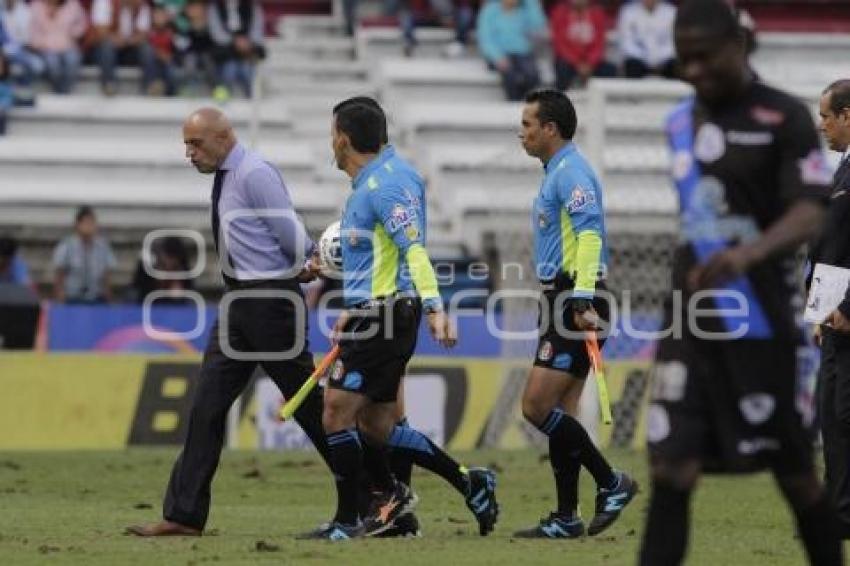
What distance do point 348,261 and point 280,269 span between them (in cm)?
43

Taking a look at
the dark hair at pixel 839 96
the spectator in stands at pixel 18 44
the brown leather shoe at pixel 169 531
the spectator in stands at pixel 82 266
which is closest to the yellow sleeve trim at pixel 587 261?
the dark hair at pixel 839 96

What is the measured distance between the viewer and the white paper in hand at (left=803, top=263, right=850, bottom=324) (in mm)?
12141

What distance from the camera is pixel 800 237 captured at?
8008 millimetres

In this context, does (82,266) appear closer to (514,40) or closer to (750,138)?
(514,40)

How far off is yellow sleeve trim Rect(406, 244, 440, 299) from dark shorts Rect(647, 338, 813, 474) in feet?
10.3

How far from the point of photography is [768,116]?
8258 millimetres

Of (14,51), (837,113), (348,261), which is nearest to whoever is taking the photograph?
(348,261)

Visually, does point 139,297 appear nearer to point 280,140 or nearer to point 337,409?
point 280,140

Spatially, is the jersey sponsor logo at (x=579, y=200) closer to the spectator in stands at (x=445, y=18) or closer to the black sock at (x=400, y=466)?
the black sock at (x=400, y=466)

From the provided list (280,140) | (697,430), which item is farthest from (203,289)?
(697,430)

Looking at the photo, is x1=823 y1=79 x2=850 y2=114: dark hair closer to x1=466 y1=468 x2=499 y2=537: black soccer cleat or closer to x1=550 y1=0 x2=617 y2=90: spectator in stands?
x1=466 y1=468 x2=499 y2=537: black soccer cleat

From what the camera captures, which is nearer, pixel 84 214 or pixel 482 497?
pixel 482 497

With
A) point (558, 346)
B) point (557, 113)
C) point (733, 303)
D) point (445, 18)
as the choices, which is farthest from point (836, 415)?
point (445, 18)

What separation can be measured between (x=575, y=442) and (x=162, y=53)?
50.1 ft
